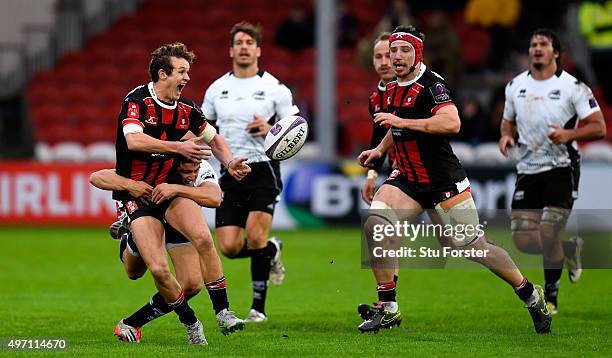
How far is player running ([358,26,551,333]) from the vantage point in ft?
30.7

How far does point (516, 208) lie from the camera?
11375mm

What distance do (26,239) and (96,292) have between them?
18.7ft

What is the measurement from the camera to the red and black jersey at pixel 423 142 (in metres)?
9.58

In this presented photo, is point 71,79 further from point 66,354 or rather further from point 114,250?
point 66,354

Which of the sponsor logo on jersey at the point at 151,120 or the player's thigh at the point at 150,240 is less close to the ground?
the sponsor logo on jersey at the point at 151,120

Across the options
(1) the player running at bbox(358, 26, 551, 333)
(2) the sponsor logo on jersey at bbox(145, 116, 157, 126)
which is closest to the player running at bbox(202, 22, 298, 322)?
(1) the player running at bbox(358, 26, 551, 333)

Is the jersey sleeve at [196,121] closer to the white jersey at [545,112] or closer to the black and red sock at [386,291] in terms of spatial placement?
the black and red sock at [386,291]

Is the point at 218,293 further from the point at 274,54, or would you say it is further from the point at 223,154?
the point at 274,54

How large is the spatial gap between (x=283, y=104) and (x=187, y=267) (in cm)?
245

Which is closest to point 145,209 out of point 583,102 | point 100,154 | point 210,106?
point 210,106

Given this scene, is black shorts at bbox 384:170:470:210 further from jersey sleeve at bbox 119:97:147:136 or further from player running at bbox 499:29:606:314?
jersey sleeve at bbox 119:97:147:136

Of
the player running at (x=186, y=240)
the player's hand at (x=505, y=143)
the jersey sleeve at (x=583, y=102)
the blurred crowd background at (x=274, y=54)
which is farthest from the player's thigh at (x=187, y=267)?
the blurred crowd background at (x=274, y=54)

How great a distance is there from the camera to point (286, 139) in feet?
32.3

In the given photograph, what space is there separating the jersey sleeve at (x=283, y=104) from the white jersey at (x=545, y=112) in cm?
199
